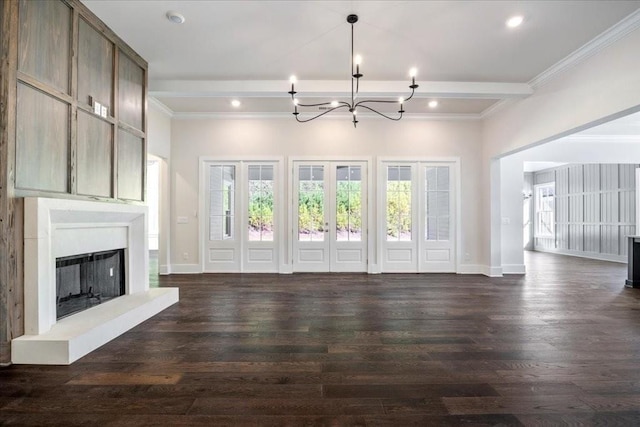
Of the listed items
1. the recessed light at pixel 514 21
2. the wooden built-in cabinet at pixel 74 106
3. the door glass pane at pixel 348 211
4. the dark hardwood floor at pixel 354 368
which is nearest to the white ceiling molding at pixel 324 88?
the wooden built-in cabinet at pixel 74 106

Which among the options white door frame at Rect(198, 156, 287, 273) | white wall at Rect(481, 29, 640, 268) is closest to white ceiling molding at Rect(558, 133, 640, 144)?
white wall at Rect(481, 29, 640, 268)

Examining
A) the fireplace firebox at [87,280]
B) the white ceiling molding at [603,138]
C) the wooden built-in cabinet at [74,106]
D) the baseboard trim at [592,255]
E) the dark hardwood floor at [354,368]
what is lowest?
the baseboard trim at [592,255]

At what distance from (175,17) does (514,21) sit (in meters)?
3.53

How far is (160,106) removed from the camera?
18.6 feet

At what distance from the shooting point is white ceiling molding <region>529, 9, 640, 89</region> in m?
3.09

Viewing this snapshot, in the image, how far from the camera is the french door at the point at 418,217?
6207mm

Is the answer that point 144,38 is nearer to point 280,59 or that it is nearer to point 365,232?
point 280,59

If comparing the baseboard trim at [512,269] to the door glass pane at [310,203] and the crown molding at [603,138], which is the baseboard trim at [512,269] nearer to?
the crown molding at [603,138]

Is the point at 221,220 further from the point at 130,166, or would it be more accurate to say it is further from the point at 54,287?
the point at 54,287

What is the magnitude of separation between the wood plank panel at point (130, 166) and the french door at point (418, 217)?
4235 millimetres

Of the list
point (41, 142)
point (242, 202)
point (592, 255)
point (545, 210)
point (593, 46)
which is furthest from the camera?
point (545, 210)

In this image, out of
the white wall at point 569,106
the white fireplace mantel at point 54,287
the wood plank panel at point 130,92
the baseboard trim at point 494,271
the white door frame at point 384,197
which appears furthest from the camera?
the white door frame at point 384,197

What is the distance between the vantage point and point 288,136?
6207mm

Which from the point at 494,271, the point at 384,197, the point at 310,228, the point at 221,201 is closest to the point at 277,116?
the point at 221,201
